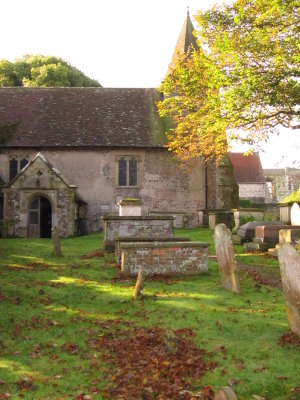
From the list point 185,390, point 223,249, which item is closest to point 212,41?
point 223,249

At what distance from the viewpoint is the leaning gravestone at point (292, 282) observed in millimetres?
6266

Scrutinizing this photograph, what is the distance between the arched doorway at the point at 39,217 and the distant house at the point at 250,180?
105ft

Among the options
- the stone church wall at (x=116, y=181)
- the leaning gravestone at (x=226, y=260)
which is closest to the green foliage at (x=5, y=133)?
the leaning gravestone at (x=226, y=260)

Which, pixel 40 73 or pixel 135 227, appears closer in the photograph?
pixel 135 227

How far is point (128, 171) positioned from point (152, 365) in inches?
865

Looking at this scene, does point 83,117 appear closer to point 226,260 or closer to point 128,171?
point 128,171

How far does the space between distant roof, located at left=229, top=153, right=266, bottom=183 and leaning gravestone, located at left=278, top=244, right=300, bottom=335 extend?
46598 mm

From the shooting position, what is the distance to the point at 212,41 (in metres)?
17.3

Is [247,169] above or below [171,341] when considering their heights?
above

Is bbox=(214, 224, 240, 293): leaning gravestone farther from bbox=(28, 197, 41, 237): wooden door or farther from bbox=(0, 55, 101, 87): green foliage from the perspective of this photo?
bbox=(0, 55, 101, 87): green foliage

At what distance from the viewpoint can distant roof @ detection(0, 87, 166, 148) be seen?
26.7 meters

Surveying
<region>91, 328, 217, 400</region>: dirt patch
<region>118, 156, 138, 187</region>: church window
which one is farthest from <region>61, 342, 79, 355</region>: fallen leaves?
<region>118, 156, 138, 187</region>: church window

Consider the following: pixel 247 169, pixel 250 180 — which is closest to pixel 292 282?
pixel 250 180

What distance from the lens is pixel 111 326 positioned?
273 inches
